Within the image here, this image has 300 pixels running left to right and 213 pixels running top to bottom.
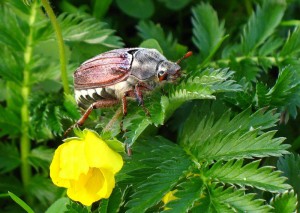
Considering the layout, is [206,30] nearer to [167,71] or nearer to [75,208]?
[167,71]

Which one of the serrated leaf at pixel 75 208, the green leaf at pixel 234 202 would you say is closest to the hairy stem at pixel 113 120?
the serrated leaf at pixel 75 208

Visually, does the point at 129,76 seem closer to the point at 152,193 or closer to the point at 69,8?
the point at 152,193

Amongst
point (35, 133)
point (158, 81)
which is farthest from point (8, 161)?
point (158, 81)

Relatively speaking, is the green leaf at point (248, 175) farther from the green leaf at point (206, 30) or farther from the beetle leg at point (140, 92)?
the green leaf at point (206, 30)

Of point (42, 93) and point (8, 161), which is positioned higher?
point (42, 93)

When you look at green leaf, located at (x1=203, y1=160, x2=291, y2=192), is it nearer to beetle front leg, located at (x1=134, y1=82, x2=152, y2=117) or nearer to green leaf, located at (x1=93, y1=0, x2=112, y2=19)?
beetle front leg, located at (x1=134, y1=82, x2=152, y2=117)

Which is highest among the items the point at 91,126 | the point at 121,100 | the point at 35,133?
the point at 121,100

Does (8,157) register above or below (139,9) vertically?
below

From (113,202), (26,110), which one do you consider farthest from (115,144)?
(26,110)
